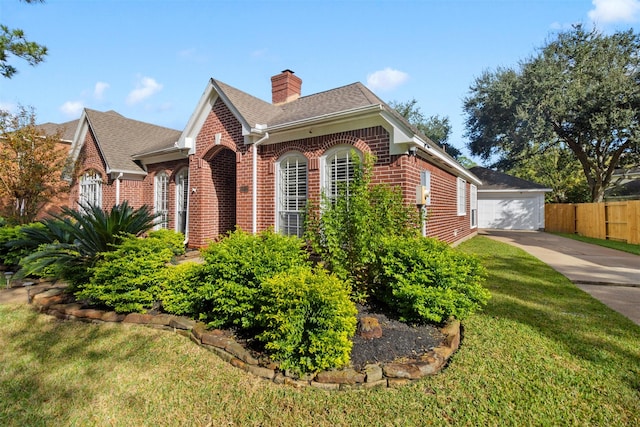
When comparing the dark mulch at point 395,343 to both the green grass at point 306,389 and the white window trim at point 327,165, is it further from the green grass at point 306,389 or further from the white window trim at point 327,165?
the white window trim at point 327,165

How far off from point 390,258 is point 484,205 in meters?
23.1

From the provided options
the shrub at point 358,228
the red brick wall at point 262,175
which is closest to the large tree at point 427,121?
the red brick wall at point 262,175

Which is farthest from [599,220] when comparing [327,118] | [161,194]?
[161,194]

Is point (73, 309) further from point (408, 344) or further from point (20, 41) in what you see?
point (20, 41)

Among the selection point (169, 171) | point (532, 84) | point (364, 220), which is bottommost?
point (364, 220)

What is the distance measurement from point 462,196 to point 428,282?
1111 cm

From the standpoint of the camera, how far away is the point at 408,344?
3604 millimetres

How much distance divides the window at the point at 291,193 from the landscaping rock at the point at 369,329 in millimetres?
4745

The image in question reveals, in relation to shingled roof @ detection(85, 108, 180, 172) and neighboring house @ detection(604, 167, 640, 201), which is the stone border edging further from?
neighboring house @ detection(604, 167, 640, 201)

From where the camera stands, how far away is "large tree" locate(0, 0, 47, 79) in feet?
31.2

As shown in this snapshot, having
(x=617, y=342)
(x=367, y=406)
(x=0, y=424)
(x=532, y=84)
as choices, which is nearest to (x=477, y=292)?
(x=617, y=342)

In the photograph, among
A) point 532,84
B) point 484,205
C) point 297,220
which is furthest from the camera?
point 484,205

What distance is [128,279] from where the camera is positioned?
14.8 feet

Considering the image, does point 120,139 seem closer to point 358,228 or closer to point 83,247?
point 83,247
